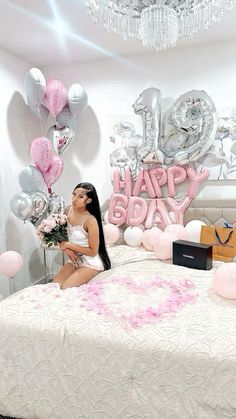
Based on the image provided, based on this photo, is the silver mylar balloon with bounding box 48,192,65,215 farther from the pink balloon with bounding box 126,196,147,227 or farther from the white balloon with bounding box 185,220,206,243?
the white balloon with bounding box 185,220,206,243

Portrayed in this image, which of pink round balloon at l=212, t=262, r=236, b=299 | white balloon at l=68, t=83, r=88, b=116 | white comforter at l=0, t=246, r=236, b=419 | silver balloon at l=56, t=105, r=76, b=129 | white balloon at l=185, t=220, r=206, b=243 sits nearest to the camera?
white comforter at l=0, t=246, r=236, b=419

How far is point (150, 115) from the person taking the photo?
314 centimetres

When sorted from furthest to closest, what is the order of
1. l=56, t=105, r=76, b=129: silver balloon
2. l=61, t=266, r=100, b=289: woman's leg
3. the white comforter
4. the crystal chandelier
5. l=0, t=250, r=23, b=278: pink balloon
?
l=56, t=105, r=76, b=129: silver balloon < l=0, t=250, r=23, b=278: pink balloon < l=61, t=266, r=100, b=289: woman's leg < the crystal chandelier < the white comforter

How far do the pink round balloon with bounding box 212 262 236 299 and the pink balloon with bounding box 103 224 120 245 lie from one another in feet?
4.34

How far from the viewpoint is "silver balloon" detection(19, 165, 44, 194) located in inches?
115

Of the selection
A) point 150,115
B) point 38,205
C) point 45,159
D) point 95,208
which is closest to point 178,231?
point 95,208

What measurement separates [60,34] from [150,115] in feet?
3.33

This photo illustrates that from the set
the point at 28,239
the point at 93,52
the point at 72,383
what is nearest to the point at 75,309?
the point at 72,383

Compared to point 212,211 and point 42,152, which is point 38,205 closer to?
point 42,152

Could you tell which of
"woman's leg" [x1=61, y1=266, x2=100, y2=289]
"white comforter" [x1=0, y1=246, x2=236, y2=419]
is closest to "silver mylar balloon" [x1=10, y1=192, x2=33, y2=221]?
"woman's leg" [x1=61, y1=266, x2=100, y2=289]

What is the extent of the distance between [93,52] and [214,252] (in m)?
2.18

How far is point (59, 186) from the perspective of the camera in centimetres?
379

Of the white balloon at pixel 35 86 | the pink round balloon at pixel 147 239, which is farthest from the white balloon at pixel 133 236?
the white balloon at pixel 35 86

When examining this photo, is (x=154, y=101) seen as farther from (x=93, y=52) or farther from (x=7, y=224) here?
(x=7, y=224)
